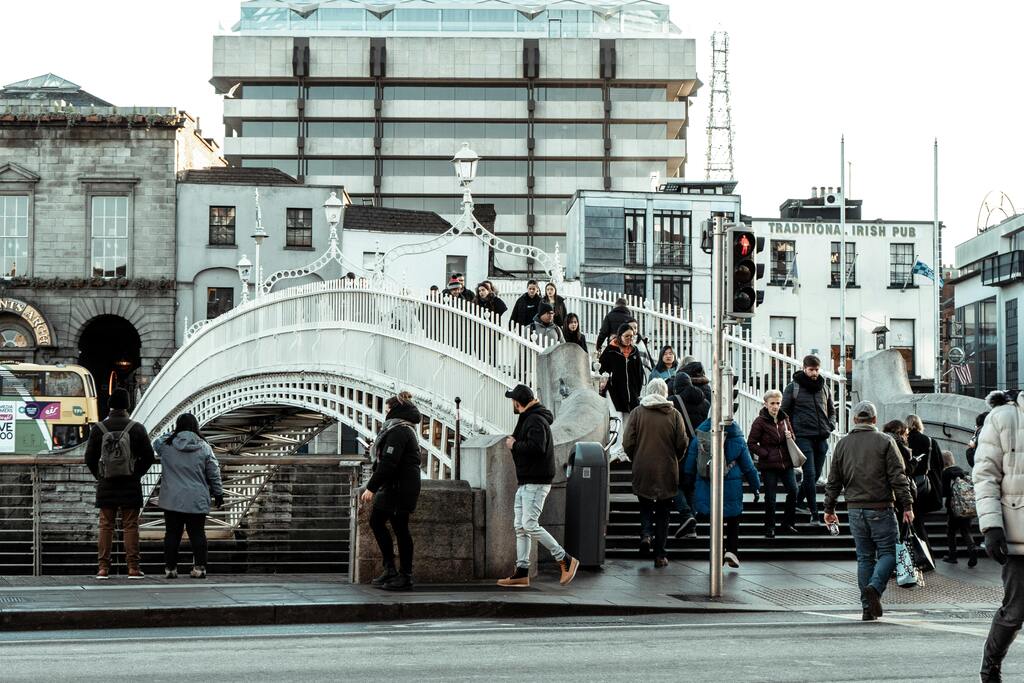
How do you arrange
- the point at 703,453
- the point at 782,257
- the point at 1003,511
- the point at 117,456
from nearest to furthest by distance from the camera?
the point at 1003,511
the point at 117,456
the point at 703,453
the point at 782,257

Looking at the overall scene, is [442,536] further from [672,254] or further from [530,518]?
[672,254]

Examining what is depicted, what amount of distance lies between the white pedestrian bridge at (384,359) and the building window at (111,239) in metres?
21.6

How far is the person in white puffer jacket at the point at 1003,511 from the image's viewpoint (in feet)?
25.6

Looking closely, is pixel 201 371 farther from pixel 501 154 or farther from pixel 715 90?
pixel 715 90

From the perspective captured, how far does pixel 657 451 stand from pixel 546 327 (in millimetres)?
4811

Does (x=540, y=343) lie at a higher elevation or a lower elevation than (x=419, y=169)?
lower

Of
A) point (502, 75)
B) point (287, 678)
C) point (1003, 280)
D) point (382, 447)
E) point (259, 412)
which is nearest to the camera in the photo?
point (287, 678)

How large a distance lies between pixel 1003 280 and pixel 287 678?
216 feet

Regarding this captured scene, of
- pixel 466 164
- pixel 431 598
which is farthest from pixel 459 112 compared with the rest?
pixel 431 598

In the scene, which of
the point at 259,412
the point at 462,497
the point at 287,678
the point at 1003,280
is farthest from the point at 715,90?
the point at 287,678

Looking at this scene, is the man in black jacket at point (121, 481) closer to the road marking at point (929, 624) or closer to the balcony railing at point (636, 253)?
the road marking at point (929, 624)

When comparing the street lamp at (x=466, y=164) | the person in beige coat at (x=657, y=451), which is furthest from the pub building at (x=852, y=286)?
the person in beige coat at (x=657, y=451)

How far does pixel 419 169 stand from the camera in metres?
88.7

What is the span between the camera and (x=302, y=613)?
1184 centimetres
